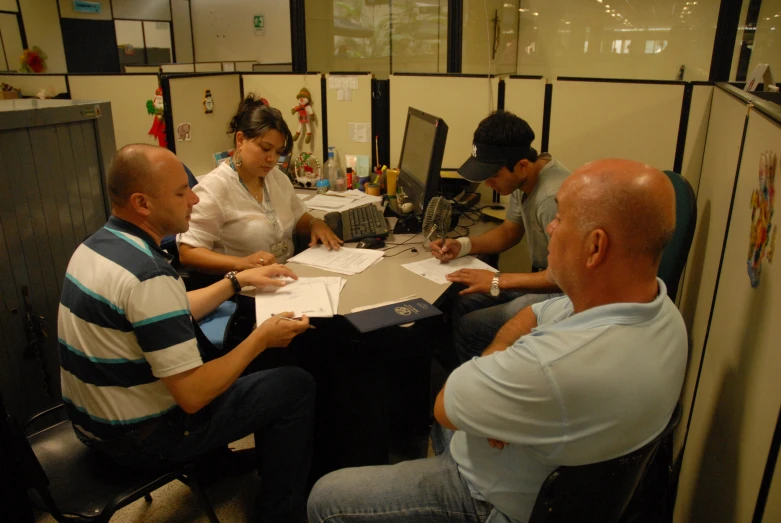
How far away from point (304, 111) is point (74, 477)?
2.41 meters

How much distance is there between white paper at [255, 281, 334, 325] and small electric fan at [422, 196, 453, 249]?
0.60 m

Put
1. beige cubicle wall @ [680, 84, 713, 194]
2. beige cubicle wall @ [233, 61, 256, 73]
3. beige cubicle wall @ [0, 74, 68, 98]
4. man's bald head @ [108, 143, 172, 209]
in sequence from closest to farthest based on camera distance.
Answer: man's bald head @ [108, 143, 172, 209]
beige cubicle wall @ [680, 84, 713, 194]
beige cubicle wall @ [0, 74, 68, 98]
beige cubicle wall @ [233, 61, 256, 73]

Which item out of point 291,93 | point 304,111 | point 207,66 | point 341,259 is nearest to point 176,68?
point 207,66

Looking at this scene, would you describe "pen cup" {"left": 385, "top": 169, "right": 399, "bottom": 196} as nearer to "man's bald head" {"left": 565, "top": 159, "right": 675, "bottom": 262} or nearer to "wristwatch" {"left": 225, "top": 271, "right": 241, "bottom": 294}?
"wristwatch" {"left": 225, "top": 271, "right": 241, "bottom": 294}

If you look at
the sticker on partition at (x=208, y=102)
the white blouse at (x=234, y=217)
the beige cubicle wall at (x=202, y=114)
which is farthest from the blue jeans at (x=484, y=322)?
the sticker on partition at (x=208, y=102)

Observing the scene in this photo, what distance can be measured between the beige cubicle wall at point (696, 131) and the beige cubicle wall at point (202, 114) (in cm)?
245

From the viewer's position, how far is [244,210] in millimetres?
2197

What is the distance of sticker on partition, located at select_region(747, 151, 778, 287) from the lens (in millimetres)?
1098

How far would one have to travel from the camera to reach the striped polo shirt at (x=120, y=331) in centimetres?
125

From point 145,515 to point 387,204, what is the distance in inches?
67.6

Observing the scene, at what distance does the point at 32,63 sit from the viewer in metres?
5.97

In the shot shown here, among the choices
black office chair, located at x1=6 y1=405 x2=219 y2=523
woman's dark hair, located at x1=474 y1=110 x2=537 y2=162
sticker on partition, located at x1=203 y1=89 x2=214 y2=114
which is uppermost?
sticker on partition, located at x1=203 y1=89 x2=214 y2=114

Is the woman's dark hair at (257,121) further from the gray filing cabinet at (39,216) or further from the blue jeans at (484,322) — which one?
the blue jeans at (484,322)

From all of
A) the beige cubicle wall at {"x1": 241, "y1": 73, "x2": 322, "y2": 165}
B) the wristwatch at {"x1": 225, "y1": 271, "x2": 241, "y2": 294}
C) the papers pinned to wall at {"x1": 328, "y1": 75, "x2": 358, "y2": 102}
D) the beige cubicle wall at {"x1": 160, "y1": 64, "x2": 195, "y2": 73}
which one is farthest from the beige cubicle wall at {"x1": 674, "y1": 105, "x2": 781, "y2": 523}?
the beige cubicle wall at {"x1": 160, "y1": 64, "x2": 195, "y2": 73}
